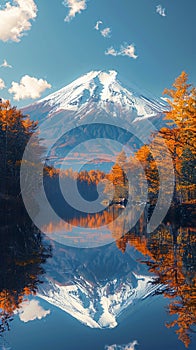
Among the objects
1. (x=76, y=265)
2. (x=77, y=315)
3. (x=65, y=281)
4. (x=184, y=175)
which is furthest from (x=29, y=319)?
(x=184, y=175)

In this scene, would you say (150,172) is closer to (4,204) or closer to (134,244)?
(4,204)

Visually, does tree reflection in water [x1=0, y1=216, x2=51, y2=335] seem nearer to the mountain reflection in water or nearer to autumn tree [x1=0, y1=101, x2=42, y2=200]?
the mountain reflection in water

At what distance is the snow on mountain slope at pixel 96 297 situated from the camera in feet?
18.1

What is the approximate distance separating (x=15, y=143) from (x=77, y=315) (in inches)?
969

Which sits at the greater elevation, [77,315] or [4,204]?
[4,204]

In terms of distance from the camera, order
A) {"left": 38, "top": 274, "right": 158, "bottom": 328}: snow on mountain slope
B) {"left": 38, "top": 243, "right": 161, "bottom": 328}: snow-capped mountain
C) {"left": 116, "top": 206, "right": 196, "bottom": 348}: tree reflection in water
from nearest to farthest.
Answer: {"left": 116, "top": 206, "right": 196, "bottom": 348}: tree reflection in water → {"left": 38, "top": 274, "right": 158, "bottom": 328}: snow on mountain slope → {"left": 38, "top": 243, "right": 161, "bottom": 328}: snow-capped mountain

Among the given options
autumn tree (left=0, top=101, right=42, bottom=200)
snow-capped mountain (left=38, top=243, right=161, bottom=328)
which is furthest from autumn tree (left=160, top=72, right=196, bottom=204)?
snow-capped mountain (left=38, top=243, right=161, bottom=328)

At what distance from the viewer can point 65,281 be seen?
7793 mm

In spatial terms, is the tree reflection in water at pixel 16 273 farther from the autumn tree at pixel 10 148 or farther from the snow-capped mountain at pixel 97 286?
the autumn tree at pixel 10 148

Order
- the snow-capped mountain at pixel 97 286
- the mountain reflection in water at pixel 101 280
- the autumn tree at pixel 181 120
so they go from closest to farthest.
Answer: the mountain reflection in water at pixel 101 280 < the snow-capped mountain at pixel 97 286 < the autumn tree at pixel 181 120

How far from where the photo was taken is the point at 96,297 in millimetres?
6578

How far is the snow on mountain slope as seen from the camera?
552 centimetres

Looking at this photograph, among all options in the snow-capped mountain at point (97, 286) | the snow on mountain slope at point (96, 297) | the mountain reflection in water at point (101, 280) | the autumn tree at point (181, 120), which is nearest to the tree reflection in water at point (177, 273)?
the mountain reflection in water at point (101, 280)

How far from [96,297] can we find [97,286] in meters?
0.74
